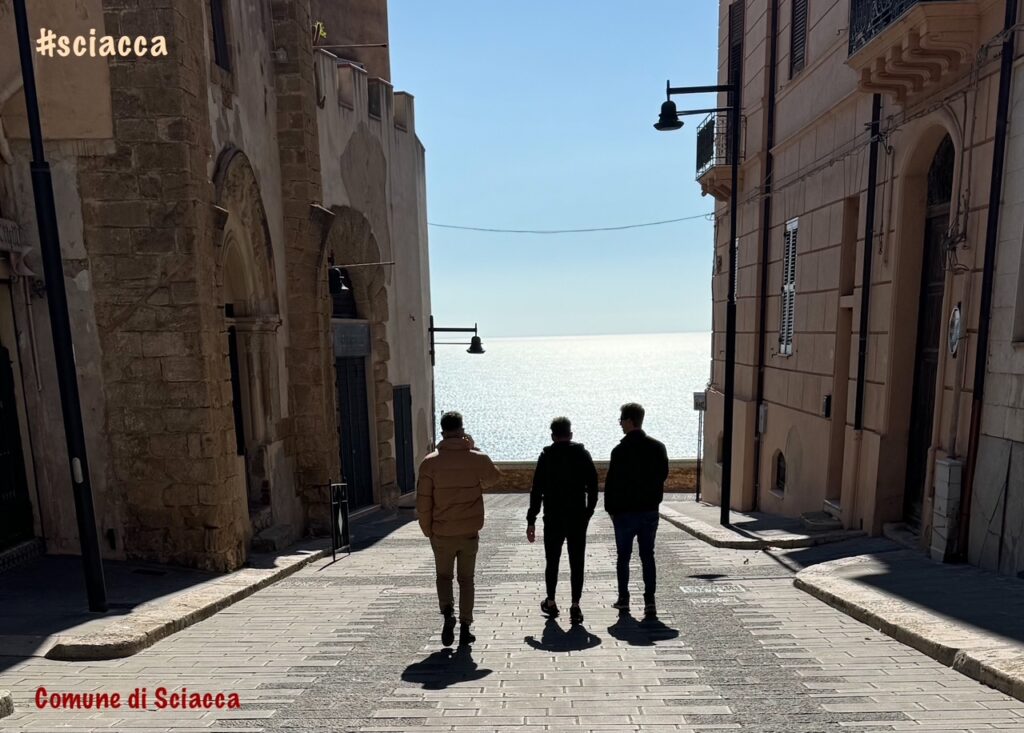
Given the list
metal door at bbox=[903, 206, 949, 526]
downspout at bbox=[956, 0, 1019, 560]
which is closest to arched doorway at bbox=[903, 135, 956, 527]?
metal door at bbox=[903, 206, 949, 526]

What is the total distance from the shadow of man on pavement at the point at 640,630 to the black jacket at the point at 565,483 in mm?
863

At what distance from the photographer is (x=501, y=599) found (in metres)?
6.53

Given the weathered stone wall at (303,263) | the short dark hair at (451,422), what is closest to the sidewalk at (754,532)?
the short dark hair at (451,422)

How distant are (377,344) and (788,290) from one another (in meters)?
8.66

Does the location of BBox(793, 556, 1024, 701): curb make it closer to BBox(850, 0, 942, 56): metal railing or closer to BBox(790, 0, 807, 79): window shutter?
BBox(850, 0, 942, 56): metal railing

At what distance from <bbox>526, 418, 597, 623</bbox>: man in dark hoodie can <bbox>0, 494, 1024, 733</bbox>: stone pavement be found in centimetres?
51

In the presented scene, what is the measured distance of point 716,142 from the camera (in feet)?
50.3

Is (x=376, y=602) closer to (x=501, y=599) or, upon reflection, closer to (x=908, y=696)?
(x=501, y=599)

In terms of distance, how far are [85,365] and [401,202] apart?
1095 centimetres

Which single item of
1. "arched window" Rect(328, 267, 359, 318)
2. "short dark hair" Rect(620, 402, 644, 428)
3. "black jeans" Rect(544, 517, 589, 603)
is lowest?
"black jeans" Rect(544, 517, 589, 603)

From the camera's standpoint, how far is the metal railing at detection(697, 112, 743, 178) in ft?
49.7

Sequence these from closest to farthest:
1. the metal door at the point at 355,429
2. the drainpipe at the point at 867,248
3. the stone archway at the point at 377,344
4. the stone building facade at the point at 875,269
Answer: the stone building facade at the point at 875,269, the drainpipe at the point at 867,248, the metal door at the point at 355,429, the stone archway at the point at 377,344

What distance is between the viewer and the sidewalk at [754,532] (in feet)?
30.2

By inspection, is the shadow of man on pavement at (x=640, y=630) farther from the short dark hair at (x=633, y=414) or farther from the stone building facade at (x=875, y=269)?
the stone building facade at (x=875, y=269)
